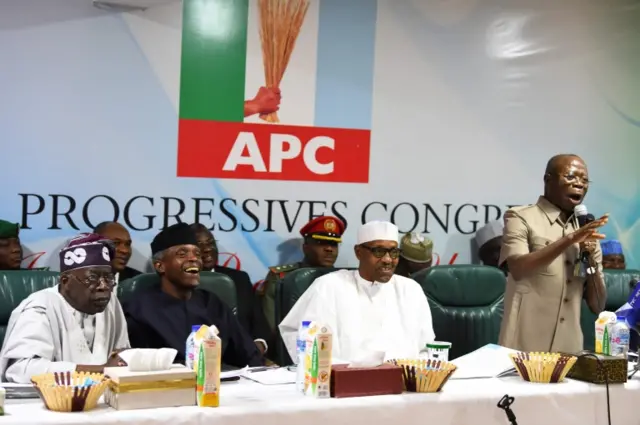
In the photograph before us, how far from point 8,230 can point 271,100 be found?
5.20 feet

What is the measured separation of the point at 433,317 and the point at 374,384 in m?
2.06

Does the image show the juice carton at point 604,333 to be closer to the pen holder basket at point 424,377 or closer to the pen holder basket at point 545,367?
the pen holder basket at point 545,367

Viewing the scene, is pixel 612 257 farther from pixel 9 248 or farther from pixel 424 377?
pixel 9 248

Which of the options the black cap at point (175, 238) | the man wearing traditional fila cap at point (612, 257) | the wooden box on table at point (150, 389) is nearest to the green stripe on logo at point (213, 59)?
the black cap at point (175, 238)

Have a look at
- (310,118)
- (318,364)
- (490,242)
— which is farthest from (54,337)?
(490,242)

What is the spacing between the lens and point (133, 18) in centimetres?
493

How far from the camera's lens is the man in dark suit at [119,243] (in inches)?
184

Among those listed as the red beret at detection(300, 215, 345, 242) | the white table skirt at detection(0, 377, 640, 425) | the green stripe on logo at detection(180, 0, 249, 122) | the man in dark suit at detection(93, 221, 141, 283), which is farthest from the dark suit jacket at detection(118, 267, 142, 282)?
the white table skirt at detection(0, 377, 640, 425)

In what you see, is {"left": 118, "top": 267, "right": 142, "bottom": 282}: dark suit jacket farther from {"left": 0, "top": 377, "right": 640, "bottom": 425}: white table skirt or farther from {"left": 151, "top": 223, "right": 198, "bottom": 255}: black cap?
{"left": 0, "top": 377, "right": 640, "bottom": 425}: white table skirt

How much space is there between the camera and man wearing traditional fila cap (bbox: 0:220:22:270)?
4.57 metres

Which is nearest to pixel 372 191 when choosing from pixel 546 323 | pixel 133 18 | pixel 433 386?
pixel 133 18

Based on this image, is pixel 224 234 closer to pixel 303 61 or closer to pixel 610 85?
pixel 303 61

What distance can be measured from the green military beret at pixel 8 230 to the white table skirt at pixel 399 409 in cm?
228

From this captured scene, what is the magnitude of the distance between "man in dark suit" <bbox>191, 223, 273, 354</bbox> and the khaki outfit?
151 cm
